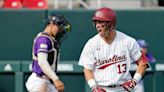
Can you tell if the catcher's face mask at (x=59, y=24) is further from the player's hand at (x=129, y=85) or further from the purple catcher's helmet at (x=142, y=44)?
the purple catcher's helmet at (x=142, y=44)

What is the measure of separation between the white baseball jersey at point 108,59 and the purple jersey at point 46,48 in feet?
3.32

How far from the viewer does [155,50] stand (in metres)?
10.9

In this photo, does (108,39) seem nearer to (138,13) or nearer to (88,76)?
(88,76)

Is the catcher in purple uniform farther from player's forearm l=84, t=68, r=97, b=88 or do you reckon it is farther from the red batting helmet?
the red batting helmet

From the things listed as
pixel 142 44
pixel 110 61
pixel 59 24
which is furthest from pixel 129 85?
pixel 142 44

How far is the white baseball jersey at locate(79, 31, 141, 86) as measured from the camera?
21.4ft

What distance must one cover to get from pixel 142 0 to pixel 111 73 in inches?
319

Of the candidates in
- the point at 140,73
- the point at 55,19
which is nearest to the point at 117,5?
the point at 55,19

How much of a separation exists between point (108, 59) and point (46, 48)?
3.80ft

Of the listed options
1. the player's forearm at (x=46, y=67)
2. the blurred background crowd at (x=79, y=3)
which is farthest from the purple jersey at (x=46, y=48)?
the blurred background crowd at (x=79, y=3)

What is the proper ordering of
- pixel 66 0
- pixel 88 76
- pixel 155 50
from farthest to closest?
pixel 66 0, pixel 155 50, pixel 88 76

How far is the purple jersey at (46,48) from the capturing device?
7.48m

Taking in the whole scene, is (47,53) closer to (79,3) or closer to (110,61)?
(110,61)

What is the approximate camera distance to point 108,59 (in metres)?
6.54
